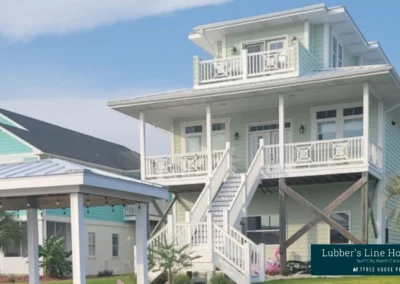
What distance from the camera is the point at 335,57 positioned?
2367 centimetres

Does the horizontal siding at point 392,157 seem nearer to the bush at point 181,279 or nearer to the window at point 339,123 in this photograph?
the window at point 339,123

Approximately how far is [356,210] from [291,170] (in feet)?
10.0

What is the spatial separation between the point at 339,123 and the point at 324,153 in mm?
1918

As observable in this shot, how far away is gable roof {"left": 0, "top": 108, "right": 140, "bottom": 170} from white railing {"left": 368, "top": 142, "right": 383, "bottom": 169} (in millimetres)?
15995

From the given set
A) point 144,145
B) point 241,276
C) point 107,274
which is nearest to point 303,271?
point 241,276

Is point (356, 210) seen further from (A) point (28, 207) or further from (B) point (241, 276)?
(A) point (28, 207)

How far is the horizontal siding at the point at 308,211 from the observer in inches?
834

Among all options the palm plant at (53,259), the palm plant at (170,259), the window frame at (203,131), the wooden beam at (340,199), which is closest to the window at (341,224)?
the wooden beam at (340,199)

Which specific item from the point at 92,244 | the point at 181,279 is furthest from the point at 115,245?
the point at 181,279

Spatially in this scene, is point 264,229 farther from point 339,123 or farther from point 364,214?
point 339,123

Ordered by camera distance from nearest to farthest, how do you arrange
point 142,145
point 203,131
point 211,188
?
point 211,188, point 142,145, point 203,131

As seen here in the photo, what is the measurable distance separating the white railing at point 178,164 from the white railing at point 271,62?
10.1 feet

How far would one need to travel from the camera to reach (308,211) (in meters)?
21.8

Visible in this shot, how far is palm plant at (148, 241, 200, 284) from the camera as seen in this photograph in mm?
16062
